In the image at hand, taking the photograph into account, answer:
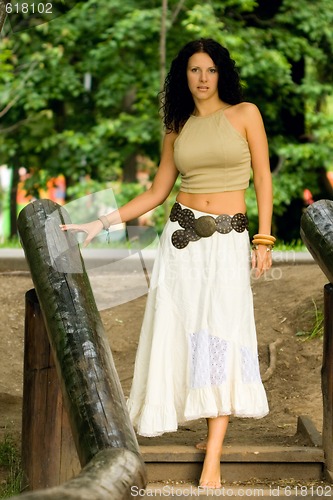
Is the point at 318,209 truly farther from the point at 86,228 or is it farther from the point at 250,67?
the point at 250,67

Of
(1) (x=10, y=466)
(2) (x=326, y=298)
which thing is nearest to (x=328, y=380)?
(2) (x=326, y=298)

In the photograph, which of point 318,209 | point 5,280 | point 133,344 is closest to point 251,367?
point 318,209

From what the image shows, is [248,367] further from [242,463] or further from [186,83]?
[186,83]

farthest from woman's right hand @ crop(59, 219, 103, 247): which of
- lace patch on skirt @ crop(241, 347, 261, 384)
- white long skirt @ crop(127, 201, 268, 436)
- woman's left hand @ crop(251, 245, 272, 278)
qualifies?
lace patch on skirt @ crop(241, 347, 261, 384)

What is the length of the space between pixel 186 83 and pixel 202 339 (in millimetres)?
1112

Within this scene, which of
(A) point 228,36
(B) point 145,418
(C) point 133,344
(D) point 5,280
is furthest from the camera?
(A) point 228,36

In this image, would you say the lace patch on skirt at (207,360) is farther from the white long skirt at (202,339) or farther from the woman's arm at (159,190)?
the woman's arm at (159,190)

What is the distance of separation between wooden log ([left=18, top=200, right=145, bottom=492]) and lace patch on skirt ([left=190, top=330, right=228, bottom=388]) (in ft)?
1.55

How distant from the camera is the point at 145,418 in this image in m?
4.41

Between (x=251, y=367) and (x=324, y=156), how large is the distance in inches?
376

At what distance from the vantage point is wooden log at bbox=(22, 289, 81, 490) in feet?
14.6

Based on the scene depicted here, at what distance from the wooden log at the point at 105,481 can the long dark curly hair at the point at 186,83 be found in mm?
1883

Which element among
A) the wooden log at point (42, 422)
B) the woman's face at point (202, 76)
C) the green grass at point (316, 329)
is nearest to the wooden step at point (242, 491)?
the wooden log at point (42, 422)

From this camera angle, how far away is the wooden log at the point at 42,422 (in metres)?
4.45
